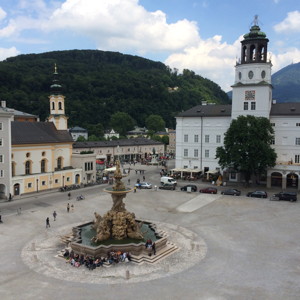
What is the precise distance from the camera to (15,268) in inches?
843

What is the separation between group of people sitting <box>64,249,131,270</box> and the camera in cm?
2187

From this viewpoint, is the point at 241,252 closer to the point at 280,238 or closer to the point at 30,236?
the point at 280,238

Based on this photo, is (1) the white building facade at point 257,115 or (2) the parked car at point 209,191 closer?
(2) the parked car at point 209,191

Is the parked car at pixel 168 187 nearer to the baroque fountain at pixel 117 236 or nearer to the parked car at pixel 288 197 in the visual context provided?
the parked car at pixel 288 197

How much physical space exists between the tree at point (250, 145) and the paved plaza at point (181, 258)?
32.2 ft

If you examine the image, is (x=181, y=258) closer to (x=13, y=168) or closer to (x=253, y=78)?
(x=13, y=168)

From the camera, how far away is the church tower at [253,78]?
5381cm

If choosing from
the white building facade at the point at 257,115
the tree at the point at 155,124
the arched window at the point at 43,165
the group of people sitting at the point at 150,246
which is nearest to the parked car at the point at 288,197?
the white building facade at the point at 257,115

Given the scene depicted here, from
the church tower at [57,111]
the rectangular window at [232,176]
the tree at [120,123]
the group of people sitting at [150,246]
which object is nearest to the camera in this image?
the group of people sitting at [150,246]

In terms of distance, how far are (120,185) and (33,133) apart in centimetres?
3018

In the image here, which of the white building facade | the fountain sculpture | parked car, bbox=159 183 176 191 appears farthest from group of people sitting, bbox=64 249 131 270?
the white building facade

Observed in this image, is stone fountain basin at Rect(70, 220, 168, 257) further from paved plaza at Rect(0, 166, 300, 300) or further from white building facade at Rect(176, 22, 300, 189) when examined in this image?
white building facade at Rect(176, 22, 300, 189)

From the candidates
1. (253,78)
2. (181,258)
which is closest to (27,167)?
(181,258)

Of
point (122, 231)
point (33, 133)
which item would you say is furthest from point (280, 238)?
point (33, 133)
